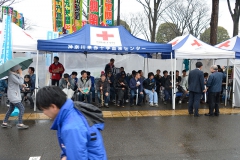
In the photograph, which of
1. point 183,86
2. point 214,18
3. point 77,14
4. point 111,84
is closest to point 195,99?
point 183,86

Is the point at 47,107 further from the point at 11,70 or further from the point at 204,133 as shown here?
the point at 204,133

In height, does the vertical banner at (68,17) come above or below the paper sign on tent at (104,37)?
above

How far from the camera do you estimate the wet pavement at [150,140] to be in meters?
4.39

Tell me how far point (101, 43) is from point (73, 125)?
23.1 ft

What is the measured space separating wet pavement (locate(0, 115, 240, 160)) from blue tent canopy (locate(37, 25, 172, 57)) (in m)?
2.58

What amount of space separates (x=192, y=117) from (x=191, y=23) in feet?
79.6

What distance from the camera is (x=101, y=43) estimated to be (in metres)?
8.29

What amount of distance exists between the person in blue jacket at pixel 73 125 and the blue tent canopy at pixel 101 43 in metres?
6.38

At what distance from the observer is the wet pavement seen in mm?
4387

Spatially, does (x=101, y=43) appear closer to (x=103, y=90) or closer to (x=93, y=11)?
(x=103, y=90)

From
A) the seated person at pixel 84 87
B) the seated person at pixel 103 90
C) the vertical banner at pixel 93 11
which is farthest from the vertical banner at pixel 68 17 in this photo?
the seated person at pixel 103 90

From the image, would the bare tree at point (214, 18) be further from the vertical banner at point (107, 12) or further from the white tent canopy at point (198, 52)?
the vertical banner at point (107, 12)

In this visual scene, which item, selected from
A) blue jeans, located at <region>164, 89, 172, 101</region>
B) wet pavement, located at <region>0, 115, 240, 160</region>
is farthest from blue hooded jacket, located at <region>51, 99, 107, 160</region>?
blue jeans, located at <region>164, 89, 172, 101</region>

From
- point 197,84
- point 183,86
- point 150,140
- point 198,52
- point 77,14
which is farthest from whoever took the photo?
point 77,14
